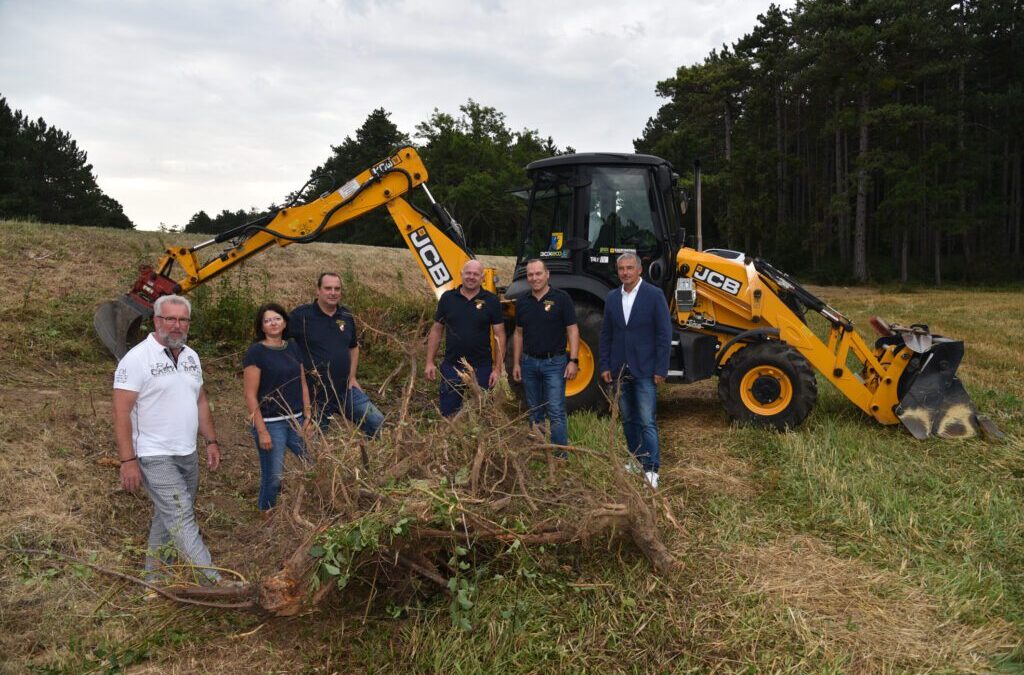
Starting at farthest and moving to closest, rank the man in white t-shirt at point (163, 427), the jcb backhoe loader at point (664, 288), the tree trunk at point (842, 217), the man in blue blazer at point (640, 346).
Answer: the tree trunk at point (842, 217), the jcb backhoe loader at point (664, 288), the man in blue blazer at point (640, 346), the man in white t-shirt at point (163, 427)

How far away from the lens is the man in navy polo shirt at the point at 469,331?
566cm

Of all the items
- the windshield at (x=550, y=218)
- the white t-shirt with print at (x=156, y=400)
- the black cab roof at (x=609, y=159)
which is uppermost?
the black cab roof at (x=609, y=159)

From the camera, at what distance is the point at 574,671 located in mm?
3076

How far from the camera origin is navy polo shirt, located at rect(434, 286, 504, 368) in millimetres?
5668

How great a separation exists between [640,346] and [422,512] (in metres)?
2.61

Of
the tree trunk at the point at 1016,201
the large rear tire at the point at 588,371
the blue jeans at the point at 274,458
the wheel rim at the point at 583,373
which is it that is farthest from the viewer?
the tree trunk at the point at 1016,201

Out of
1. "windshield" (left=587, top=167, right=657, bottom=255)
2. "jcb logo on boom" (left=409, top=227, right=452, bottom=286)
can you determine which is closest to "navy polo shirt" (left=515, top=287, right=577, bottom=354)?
"windshield" (left=587, top=167, right=657, bottom=255)

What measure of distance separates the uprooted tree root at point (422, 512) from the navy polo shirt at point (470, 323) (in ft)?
5.62

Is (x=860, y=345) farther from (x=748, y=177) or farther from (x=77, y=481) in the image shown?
(x=748, y=177)

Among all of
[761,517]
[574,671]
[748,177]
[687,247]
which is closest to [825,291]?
[748,177]

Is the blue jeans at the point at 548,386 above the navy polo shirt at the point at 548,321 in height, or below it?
below

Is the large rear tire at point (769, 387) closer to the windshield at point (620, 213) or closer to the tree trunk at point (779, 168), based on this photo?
the windshield at point (620, 213)

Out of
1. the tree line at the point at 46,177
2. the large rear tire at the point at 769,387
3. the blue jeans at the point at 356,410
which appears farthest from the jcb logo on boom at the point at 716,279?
the tree line at the point at 46,177

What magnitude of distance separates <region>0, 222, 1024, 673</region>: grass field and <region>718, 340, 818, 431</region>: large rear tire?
0.20 meters
